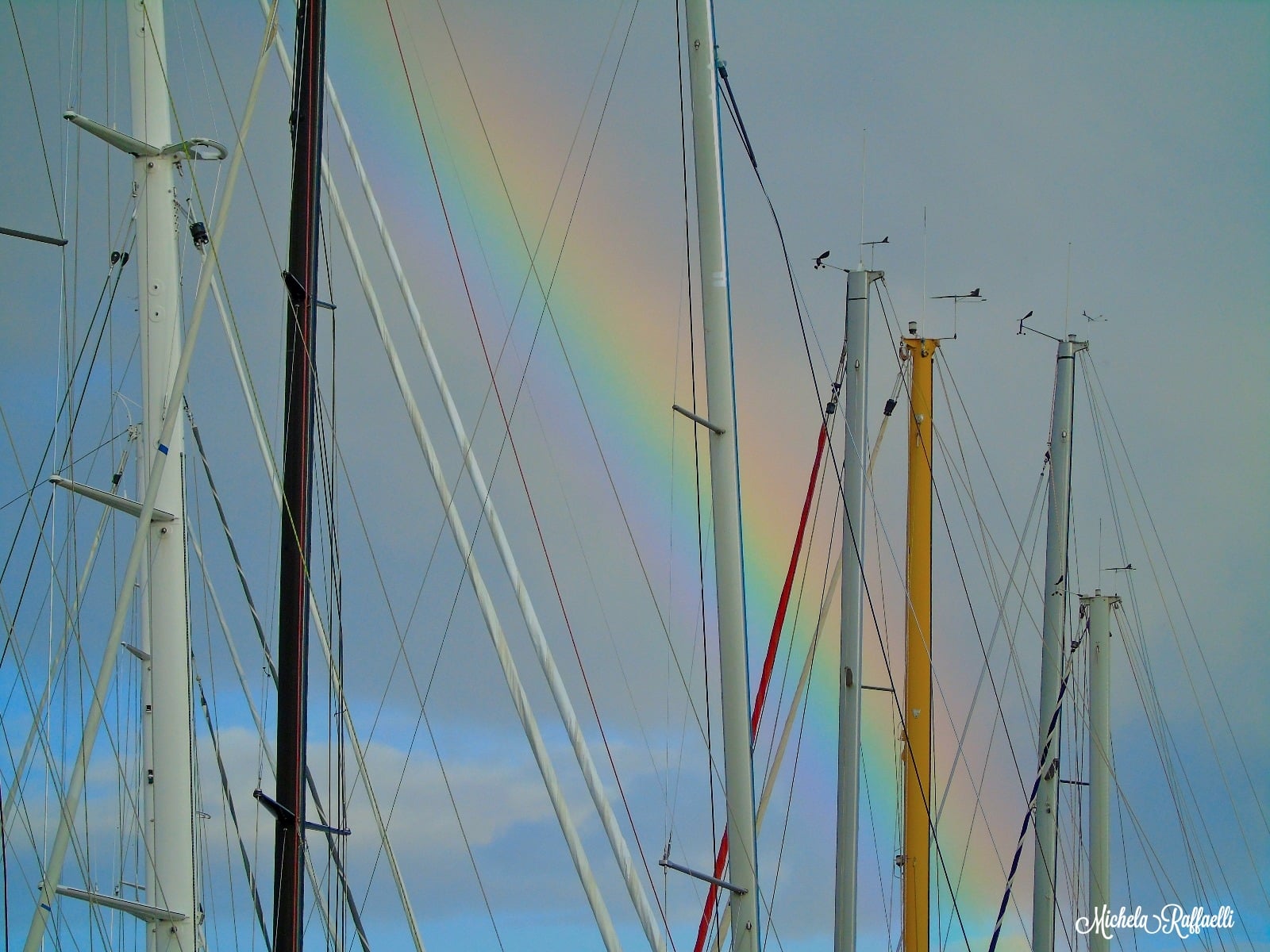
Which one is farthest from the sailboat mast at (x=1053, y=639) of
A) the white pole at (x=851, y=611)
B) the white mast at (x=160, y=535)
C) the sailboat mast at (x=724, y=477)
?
the white mast at (x=160, y=535)

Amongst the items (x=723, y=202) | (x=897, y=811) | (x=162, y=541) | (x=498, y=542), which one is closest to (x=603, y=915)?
(x=498, y=542)

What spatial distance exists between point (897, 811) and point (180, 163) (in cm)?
1668

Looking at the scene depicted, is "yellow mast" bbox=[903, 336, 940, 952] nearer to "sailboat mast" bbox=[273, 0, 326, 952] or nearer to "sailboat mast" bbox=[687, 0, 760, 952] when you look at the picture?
"sailboat mast" bbox=[687, 0, 760, 952]

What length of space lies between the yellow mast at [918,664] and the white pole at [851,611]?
4.14 ft

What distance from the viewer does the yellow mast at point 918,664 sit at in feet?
90.3

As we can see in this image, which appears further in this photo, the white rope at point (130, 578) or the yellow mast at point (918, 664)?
the yellow mast at point (918, 664)

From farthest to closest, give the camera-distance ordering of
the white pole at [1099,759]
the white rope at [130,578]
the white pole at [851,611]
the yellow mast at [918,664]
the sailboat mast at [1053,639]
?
the white pole at [1099,759] < the sailboat mast at [1053,639] < the yellow mast at [918,664] < the white pole at [851,611] < the white rope at [130,578]

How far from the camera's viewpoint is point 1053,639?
33969 mm

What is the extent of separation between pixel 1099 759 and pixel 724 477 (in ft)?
63.9

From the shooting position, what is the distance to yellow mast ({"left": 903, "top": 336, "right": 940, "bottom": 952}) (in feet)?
90.3

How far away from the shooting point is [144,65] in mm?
18719

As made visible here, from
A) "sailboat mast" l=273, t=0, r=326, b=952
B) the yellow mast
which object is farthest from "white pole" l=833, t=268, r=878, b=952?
"sailboat mast" l=273, t=0, r=326, b=952

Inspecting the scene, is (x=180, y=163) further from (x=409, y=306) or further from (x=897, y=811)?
(x=897, y=811)

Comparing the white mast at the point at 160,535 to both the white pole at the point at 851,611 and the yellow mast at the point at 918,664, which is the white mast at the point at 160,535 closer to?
the white pole at the point at 851,611
